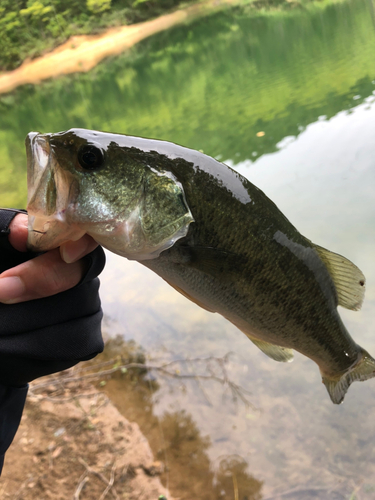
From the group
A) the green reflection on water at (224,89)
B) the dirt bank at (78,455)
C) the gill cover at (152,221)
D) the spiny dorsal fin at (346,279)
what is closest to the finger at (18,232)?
the gill cover at (152,221)

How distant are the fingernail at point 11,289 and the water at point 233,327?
2.86 m

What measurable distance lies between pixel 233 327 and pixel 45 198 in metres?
4.13

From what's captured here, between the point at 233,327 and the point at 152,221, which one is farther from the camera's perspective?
the point at 233,327

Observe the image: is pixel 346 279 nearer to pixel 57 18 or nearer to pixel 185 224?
pixel 185 224

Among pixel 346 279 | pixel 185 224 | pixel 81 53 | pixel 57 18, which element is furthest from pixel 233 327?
pixel 57 18

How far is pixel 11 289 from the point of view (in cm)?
164

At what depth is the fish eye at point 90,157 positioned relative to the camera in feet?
5.22

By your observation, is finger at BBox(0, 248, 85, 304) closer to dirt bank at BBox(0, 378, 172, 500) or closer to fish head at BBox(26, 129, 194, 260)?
fish head at BBox(26, 129, 194, 260)

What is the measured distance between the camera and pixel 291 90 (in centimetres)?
1346

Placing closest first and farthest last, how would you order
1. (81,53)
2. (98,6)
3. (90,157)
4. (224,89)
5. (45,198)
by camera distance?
(45,198) < (90,157) < (224,89) < (81,53) < (98,6)

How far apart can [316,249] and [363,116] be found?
888cm

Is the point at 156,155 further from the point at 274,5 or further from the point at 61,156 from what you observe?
the point at 274,5

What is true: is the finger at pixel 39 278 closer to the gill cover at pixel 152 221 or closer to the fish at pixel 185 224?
the fish at pixel 185 224

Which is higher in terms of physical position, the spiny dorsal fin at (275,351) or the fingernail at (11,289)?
the fingernail at (11,289)
